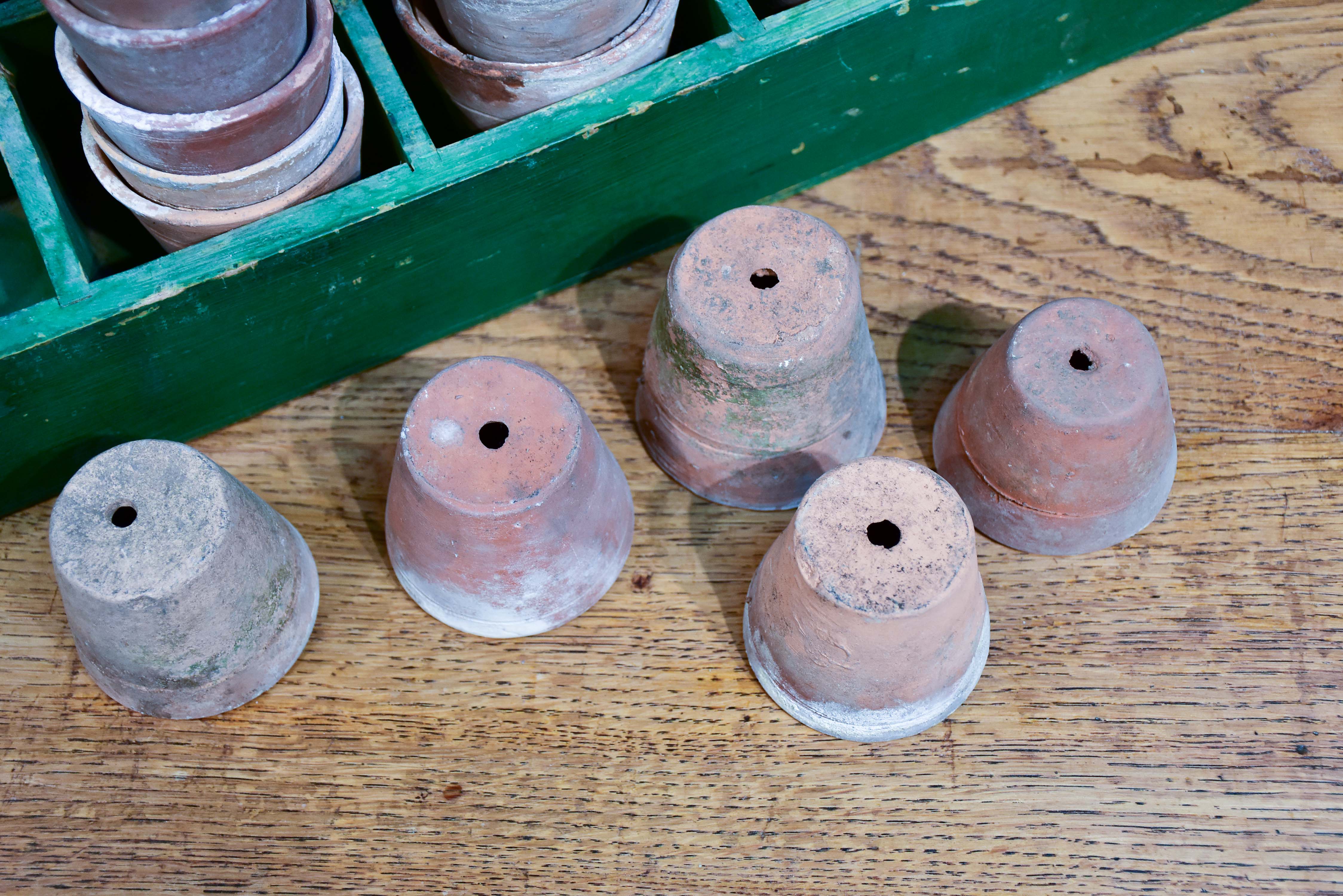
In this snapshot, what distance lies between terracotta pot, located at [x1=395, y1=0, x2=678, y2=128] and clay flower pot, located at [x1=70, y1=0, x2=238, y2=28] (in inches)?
13.3

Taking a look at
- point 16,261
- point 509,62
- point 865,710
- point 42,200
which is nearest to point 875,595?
point 865,710

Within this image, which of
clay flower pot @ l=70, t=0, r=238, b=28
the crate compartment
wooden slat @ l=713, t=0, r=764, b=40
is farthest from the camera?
the crate compartment

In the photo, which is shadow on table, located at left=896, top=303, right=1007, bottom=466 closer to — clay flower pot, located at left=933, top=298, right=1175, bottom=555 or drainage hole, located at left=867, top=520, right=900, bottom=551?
clay flower pot, located at left=933, top=298, right=1175, bottom=555

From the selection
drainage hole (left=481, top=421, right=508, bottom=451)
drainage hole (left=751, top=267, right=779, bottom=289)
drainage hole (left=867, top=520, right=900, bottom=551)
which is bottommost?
drainage hole (left=867, top=520, right=900, bottom=551)

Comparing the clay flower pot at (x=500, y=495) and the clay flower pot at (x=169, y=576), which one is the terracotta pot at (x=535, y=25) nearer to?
the clay flower pot at (x=500, y=495)

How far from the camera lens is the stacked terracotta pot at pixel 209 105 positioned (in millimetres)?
1338

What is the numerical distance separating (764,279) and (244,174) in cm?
62

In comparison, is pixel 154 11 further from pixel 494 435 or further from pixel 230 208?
pixel 494 435

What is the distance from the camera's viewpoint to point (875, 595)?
1395 mm

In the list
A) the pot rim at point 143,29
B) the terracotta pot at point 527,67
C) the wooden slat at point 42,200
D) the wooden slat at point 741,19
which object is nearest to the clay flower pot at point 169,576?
the wooden slat at point 42,200

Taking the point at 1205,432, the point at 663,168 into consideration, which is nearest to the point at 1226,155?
the point at 1205,432

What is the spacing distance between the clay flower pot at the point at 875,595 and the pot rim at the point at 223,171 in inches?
28.4

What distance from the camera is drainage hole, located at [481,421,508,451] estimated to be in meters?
1.50

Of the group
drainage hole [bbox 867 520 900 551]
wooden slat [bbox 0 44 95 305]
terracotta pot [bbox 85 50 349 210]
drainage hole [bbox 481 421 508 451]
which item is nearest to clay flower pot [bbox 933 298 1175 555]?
drainage hole [bbox 867 520 900 551]
